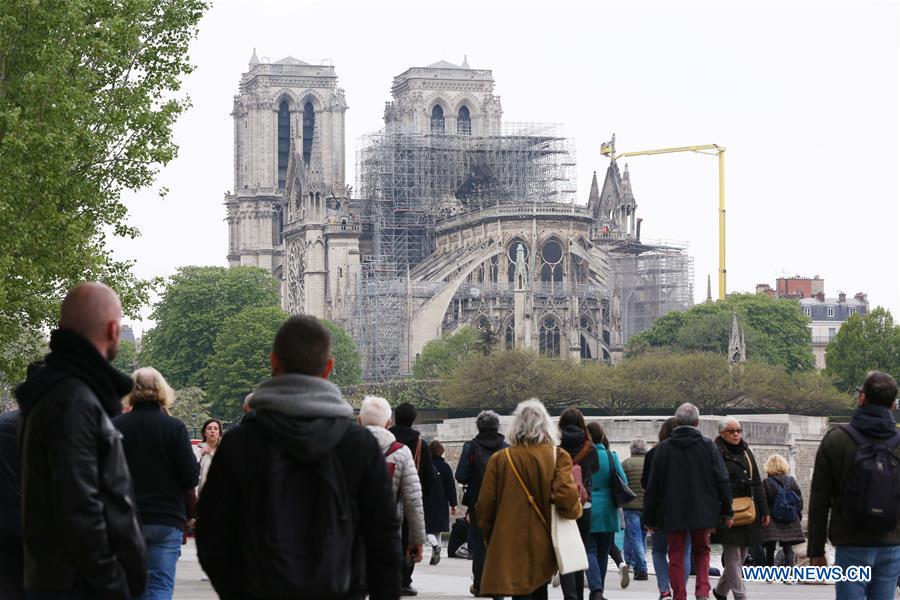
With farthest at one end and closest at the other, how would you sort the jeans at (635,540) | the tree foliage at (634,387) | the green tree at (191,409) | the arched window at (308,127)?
the arched window at (308,127) → the green tree at (191,409) → the tree foliage at (634,387) → the jeans at (635,540)

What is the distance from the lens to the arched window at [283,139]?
11675cm

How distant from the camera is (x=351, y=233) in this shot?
100500 millimetres

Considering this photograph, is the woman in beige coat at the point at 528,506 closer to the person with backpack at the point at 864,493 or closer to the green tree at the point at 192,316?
the person with backpack at the point at 864,493

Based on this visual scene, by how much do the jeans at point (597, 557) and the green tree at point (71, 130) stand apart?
42.3 ft

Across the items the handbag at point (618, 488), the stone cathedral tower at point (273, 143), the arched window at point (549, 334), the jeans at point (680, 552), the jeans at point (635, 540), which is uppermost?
the stone cathedral tower at point (273, 143)

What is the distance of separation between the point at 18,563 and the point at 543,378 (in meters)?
59.8

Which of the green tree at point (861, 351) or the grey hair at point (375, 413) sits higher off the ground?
the green tree at point (861, 351)

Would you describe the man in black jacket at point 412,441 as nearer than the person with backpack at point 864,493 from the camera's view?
No

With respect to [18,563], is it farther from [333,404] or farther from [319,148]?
[319,148]

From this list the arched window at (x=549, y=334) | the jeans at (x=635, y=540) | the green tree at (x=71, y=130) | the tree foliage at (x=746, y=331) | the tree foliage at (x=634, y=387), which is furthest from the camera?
the arched window at (x=549, y=334)

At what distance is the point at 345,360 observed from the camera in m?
89.3

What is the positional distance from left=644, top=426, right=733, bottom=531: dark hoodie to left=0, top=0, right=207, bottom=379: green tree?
14313mm

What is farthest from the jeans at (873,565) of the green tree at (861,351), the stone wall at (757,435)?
the green tree at (861,351)

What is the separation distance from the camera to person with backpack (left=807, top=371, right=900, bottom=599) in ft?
30.8
